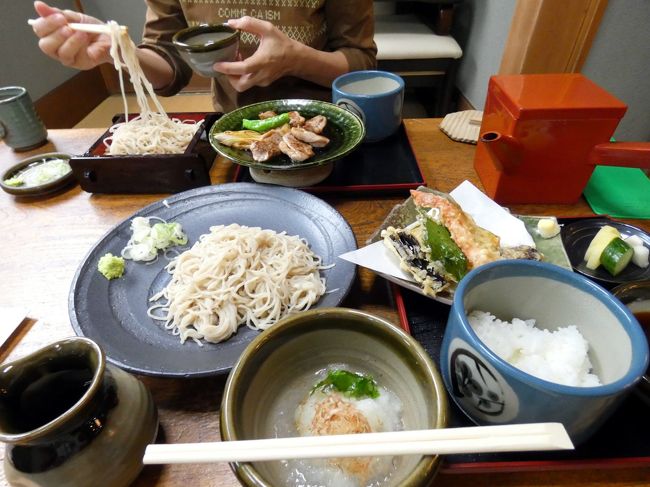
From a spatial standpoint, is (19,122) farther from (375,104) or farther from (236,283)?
(375,104)

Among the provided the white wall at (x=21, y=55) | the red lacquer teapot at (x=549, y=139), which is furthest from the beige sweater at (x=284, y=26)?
the white wall at (x=21, y=55)

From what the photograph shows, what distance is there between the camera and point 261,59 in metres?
1.74

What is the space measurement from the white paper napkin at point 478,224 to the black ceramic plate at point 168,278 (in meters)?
0.05

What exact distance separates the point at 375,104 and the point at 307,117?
0.99ft

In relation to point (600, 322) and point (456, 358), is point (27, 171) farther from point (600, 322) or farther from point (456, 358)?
point (600, 322)

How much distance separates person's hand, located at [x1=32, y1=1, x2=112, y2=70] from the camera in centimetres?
164

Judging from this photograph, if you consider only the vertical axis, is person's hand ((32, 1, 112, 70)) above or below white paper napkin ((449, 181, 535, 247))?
above

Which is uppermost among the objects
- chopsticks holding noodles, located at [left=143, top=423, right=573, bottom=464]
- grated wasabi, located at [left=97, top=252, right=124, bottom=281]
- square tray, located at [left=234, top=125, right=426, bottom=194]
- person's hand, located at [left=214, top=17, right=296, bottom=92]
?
person's hand, located at [left=214, top=17, right=296, bottom=92]

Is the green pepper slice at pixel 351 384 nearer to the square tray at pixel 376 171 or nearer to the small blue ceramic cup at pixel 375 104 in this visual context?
the square tray at pixel 376 171

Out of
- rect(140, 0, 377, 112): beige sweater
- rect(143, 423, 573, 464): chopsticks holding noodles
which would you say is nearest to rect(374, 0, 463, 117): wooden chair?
rect(140, 0, 377, 112): beige sweater

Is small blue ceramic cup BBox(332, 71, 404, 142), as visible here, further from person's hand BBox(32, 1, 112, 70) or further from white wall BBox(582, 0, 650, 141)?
white wall BBox(582, 0, 650, 141)

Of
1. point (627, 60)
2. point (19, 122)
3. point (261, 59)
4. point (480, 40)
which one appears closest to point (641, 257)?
point (261, 59)

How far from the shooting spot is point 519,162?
133 cm

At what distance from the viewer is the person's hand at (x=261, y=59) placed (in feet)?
5.43
